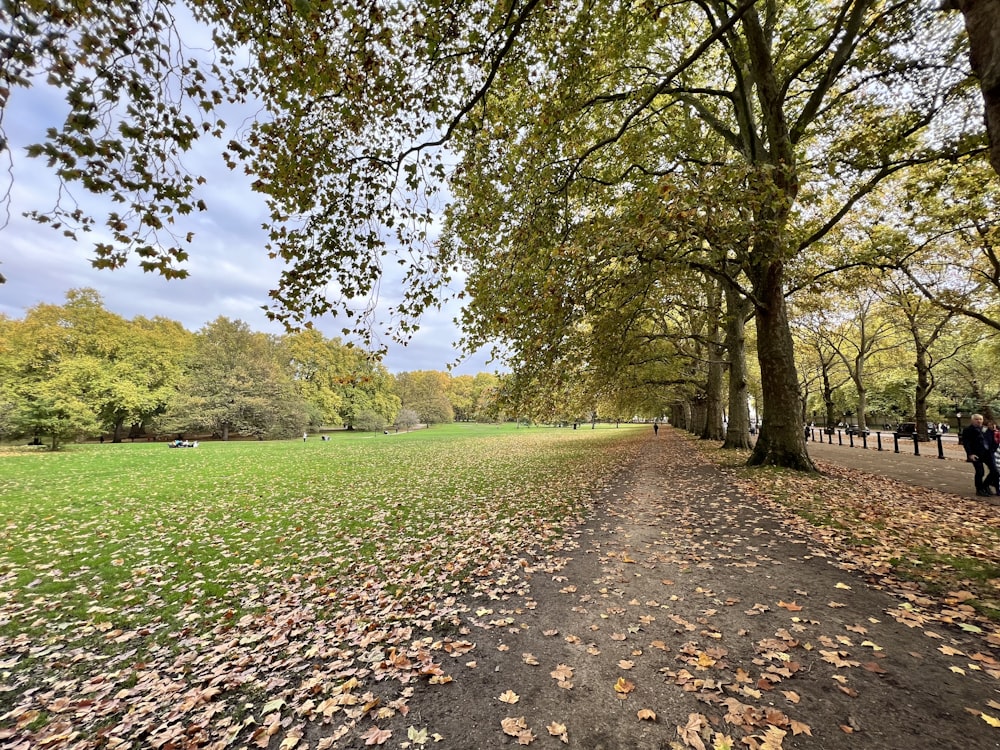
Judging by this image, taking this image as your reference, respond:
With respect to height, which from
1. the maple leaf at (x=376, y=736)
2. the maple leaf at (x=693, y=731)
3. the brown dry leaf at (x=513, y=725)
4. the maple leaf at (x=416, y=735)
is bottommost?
the maple leaf at (x=376, y=736)

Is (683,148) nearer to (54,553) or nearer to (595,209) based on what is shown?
(595,209)

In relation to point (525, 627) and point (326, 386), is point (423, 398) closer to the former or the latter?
point (326, 386)

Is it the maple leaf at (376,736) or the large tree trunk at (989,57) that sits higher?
the large tree trunk at (989,57)

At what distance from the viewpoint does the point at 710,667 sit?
354 cm

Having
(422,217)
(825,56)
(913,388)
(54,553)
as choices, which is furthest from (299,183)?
(913,388)

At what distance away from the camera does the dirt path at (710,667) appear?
284 centimetres

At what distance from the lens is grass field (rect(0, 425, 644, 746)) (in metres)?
4.64

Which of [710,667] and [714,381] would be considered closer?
[710,667]

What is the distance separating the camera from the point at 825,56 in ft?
36.7

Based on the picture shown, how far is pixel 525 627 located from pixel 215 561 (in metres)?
6.42

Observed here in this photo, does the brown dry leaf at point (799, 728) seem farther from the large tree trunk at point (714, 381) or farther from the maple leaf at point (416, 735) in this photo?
the large tree trunk at point (714, 381)

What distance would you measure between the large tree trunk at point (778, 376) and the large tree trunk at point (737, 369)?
575 cm

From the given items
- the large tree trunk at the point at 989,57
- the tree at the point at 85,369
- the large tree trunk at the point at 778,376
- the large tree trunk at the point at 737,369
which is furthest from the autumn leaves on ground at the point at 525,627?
the tree at the point at 85,369

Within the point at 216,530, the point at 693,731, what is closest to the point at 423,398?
the point at 216,530
